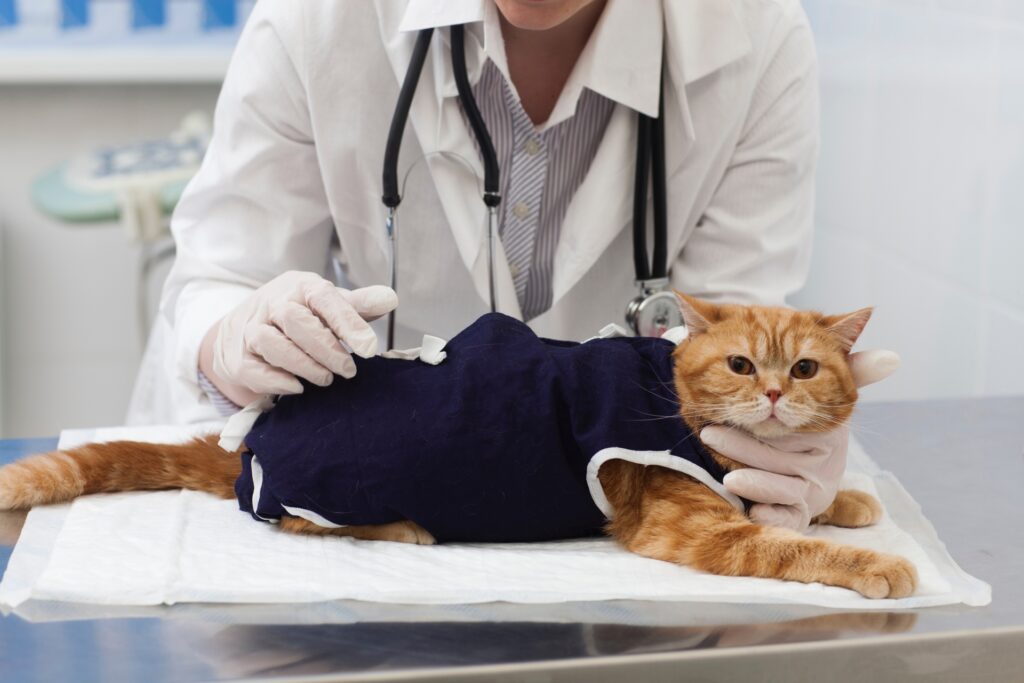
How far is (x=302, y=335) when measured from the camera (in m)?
0.96

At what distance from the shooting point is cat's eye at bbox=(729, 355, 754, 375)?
0.96 m

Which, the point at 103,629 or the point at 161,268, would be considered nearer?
the point at 103,629

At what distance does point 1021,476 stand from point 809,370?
309 millimetres

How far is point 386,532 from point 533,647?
0.25 metres

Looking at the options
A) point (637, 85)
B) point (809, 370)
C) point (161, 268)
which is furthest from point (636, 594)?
point (161, 268)

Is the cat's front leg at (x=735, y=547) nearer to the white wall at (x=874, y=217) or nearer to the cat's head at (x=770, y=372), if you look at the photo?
the cat's head at (x=770, y=372)

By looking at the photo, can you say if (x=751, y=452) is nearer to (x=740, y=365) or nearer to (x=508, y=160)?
(x=740, y=365)

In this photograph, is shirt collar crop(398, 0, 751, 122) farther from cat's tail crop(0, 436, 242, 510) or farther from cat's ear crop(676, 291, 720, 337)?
cat's tail crop(0, 436, 242, 510)

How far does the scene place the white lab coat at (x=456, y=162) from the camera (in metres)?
1.25

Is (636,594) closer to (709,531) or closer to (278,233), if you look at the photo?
(709,531)

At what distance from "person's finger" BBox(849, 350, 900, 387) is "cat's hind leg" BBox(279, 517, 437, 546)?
1.28 feet

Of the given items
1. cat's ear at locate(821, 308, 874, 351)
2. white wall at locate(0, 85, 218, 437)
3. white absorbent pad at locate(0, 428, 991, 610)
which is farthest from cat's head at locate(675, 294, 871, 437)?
white wall at locate(0, 85, 218, 437)

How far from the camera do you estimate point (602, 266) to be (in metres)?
1.41

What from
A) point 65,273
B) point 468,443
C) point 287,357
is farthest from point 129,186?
point 468,443
